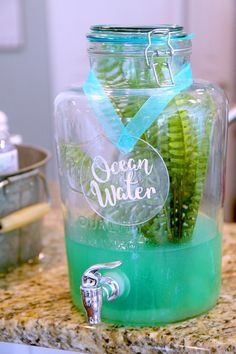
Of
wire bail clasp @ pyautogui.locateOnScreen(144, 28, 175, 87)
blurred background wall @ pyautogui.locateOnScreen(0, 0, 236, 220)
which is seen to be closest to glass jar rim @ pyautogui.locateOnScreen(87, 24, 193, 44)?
wire bail clasp @ pyautogui.locateOnScreen(144, 28, 175, 87)

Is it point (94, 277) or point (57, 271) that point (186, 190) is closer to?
point (94, 277)

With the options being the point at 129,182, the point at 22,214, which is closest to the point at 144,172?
the point at 129,182

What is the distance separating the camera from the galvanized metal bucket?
2.70 ft

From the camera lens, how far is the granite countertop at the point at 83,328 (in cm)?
66

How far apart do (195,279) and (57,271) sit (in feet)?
0.78

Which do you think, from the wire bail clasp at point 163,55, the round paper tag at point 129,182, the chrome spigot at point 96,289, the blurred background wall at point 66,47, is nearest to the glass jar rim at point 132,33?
the wire bail clasp at point 163,55

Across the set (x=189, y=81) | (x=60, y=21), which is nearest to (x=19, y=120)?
(x=60, y=21)

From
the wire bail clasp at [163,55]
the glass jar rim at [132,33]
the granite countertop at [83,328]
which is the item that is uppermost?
the glass jar rim at [132,33]

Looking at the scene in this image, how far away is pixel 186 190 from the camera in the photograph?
0.66m

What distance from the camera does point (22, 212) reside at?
0.84m

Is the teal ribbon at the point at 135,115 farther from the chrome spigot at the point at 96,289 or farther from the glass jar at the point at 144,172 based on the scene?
the chrome spigot at the point at 96,289

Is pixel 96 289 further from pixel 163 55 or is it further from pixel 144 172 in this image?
pixel 163 55

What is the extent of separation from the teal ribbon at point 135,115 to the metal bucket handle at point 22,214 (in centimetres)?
21

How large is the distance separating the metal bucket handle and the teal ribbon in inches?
8.2
